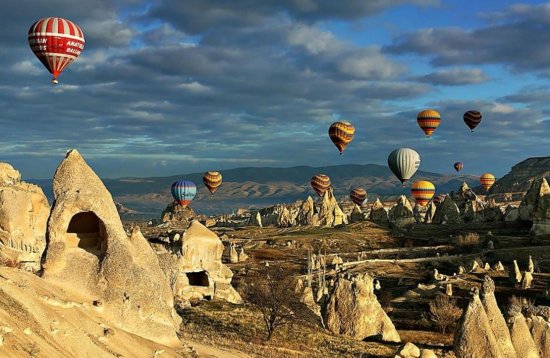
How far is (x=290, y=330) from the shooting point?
34.5m

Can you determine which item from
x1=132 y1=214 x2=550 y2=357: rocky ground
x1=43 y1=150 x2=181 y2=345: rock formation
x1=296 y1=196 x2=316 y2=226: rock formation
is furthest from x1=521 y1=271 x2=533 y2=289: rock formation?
x1=296 y1=196 x2=316 y2=226: rock formation

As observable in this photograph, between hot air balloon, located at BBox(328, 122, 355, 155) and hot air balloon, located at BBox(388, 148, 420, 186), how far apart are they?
366 inches

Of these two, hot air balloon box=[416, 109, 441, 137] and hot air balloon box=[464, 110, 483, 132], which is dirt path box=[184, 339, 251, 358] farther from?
hot air balloon box=[464, 110, 483, 132]

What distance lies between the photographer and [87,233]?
21.1 meters

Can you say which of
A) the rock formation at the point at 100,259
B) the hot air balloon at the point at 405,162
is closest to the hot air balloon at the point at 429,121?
the hot air balloon at the point at 405,162

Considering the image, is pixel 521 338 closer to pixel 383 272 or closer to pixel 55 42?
pixel 55 42

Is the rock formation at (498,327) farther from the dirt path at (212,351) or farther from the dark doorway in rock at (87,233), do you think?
the dark doorway in rock at (87,233)

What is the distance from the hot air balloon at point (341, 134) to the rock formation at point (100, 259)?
93.6 m

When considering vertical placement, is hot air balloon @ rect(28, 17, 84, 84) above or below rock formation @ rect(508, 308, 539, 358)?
above

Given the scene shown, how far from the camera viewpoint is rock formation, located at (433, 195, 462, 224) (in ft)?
447

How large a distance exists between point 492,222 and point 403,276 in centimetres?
→ 5570

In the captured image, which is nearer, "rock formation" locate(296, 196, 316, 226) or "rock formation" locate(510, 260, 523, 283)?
"rock formation" locate(510, 260, 523, 283)

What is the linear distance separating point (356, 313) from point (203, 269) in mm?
12583

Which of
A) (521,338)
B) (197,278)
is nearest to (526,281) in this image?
(197,278)
